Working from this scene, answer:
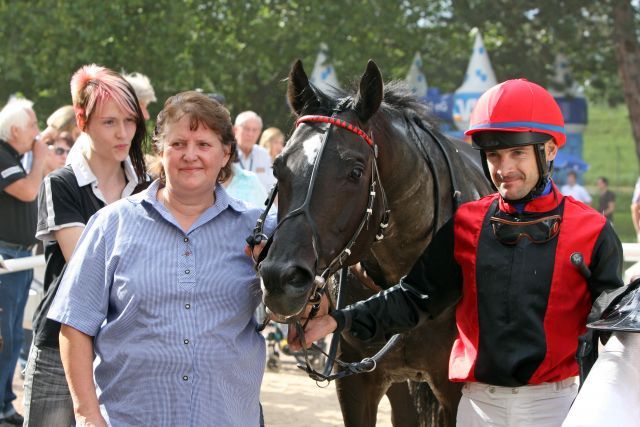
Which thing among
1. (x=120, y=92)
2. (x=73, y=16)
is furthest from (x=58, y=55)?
(x=120, y=92)

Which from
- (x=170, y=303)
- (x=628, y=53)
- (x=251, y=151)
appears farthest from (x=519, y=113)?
(x=628, y=53)

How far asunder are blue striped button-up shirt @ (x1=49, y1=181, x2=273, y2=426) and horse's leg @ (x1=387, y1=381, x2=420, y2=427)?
1753mm

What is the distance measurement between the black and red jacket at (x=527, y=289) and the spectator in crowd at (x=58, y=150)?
540 centimetres

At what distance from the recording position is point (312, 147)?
290 centimetres

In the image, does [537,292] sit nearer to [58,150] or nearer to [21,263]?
[21,263]

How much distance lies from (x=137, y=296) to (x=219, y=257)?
0.85 feet

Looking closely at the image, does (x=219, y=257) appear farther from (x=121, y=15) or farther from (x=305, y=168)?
(x=121, y=15)

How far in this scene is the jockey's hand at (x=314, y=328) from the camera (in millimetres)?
2850

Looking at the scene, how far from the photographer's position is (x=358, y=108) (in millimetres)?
3080

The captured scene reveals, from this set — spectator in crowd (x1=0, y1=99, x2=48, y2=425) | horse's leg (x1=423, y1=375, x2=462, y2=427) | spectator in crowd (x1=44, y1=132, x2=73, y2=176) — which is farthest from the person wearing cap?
spectator in crowd (x1=44, y1=132, x2=73, y2=176)

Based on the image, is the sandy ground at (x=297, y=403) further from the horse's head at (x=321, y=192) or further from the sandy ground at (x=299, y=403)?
the horse's head at (x=321, y=192)

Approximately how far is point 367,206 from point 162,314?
30.4 inches

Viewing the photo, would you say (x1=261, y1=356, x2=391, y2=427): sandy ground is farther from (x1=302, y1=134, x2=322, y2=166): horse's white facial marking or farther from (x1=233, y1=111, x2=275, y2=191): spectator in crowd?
(x1=302, y1=134, x2=322, y2=166): horse's white facial marking

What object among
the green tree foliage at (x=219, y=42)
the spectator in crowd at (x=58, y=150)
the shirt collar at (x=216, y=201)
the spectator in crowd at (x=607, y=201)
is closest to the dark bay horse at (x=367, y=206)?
the shirt collar at (x=216, y=201)
